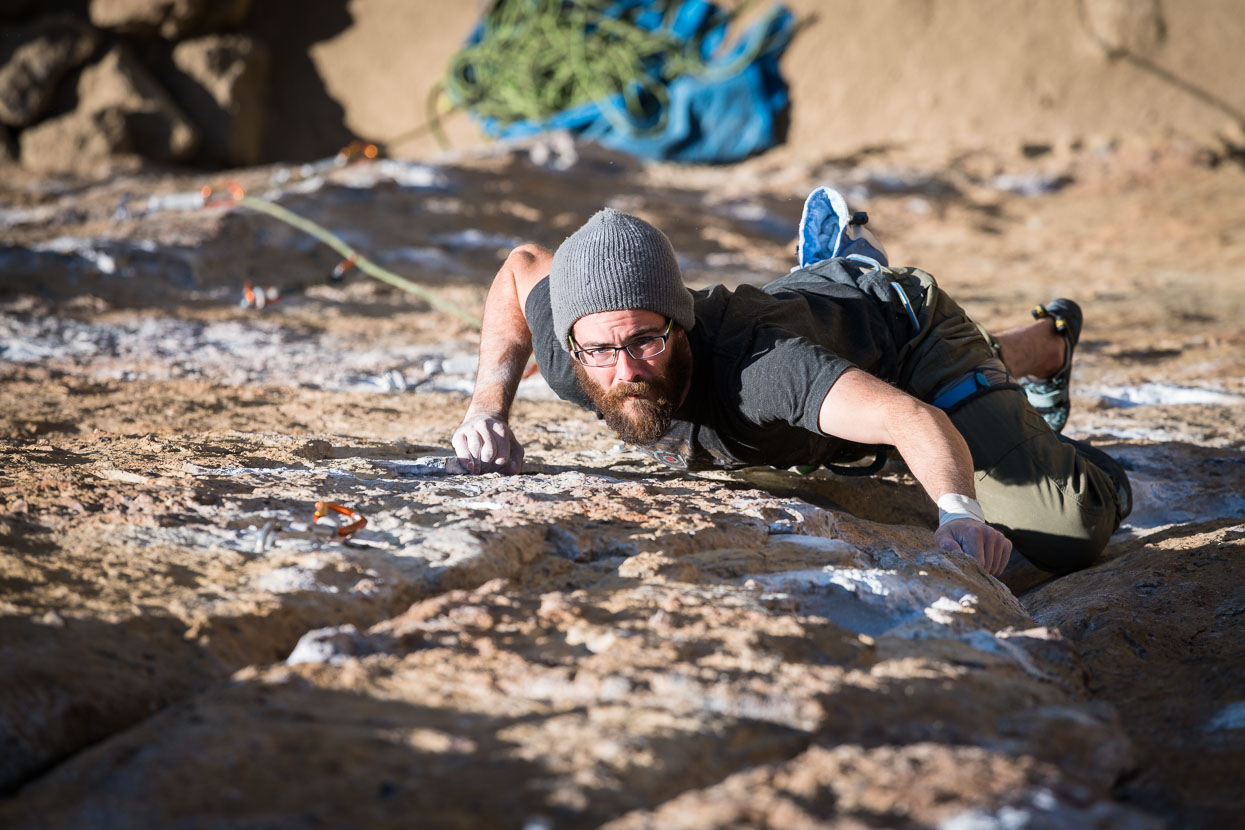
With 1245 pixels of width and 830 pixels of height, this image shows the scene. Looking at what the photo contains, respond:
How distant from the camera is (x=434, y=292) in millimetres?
4895

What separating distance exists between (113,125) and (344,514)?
6.91m

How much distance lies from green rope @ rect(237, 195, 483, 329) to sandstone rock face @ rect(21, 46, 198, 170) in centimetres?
274

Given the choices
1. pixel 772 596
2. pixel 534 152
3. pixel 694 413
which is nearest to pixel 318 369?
pixel 694 413

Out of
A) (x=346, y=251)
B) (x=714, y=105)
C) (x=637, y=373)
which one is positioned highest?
(x=714, y=105)

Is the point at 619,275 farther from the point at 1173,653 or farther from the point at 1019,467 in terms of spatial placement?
the point at 1173,653

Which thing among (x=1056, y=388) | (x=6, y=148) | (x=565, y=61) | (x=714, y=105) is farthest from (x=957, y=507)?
(x=6, y=148)

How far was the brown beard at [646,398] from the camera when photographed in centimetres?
221

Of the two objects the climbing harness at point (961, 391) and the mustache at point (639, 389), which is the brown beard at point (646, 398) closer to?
the mustache at point (639, 389)

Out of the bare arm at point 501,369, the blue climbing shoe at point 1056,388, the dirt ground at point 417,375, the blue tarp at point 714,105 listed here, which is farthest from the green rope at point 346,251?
the blue tarp at point 714,105

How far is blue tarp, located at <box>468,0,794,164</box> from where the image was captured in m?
7.95

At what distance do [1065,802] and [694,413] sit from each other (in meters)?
1.33

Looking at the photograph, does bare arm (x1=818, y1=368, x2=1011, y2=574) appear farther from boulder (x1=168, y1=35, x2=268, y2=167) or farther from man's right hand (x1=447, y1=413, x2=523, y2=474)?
boulder (x1=168, y1=35, x2=268, y2=167)

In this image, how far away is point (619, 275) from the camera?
2170mm

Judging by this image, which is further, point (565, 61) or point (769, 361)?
point (565, 61)
